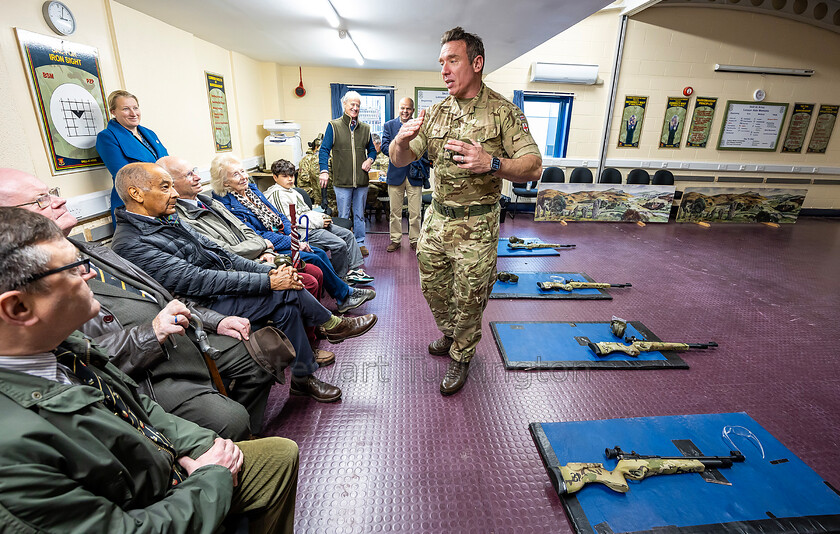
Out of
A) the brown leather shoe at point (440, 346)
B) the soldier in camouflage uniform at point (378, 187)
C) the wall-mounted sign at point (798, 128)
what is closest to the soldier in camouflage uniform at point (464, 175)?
the brown leather shoe at point (440, 346)

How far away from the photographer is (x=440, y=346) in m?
2.57

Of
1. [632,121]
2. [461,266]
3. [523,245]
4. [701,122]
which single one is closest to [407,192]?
[523,245]

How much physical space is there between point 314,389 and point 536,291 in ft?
7.62

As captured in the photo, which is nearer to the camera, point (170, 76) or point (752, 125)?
point (170, 76)

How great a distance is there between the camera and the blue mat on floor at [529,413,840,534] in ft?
4.76

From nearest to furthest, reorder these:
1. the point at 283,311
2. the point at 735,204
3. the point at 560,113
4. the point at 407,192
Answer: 1. the point at 283,311
2. the point at 407,192
3. the point at 735,204
4. the point at 560,113

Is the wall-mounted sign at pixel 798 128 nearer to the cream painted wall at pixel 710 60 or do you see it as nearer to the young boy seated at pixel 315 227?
the cream painted wall at pixel 710 60

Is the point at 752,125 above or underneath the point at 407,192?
above

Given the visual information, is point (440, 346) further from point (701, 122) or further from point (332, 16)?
point (701, 122)

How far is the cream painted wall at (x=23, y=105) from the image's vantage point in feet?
6.73

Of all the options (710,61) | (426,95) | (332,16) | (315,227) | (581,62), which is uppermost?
(710,61)

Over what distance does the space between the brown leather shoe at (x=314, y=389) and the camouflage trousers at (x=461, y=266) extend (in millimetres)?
719

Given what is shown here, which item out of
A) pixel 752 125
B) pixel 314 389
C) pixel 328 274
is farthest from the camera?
pixel 752 125

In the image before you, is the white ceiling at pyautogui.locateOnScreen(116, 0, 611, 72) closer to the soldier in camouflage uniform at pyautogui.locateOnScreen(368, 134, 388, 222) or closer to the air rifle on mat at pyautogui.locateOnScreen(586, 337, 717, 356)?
the soldier in camouflage uniform at pyautogui.locateOnScreen(368, 134, 388, 222)
